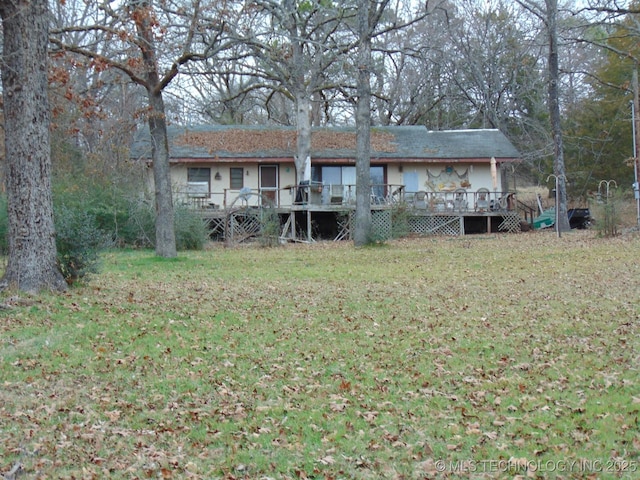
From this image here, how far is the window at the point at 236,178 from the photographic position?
29.0 meters

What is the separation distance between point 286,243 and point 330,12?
9.22m

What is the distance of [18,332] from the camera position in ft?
28.5

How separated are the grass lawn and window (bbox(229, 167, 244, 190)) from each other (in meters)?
16.2

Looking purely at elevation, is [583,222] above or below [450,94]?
below

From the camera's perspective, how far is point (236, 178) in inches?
1147

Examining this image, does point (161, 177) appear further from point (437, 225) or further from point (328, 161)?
point (437, 225)

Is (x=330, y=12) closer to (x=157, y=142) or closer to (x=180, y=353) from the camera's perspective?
(x=157, y=142)

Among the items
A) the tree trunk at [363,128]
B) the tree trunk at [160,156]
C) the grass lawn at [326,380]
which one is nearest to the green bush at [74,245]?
the grass lawn at [326,380]

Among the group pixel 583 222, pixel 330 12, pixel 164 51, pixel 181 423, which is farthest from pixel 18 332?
pixel 583 222

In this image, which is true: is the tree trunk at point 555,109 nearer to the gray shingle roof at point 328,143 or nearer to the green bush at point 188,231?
the gray shingle roof at point 328,143

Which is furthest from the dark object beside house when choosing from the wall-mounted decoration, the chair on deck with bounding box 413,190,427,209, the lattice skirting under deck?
the chair on deck with bounding box 413,190,427,209

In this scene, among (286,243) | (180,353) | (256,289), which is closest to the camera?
(180,353)

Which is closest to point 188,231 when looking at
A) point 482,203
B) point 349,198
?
point 349,198

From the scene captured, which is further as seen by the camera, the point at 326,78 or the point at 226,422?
the point at 326,78
